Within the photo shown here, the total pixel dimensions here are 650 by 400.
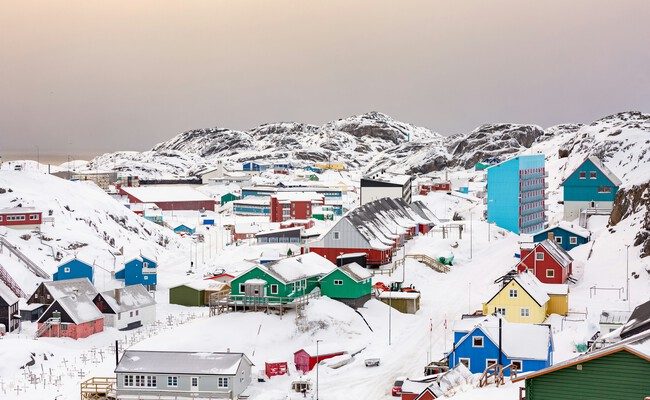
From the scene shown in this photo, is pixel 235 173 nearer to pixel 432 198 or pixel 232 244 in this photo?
pixel 432 198

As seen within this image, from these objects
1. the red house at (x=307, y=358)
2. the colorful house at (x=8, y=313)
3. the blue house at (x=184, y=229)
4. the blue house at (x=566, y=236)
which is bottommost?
the red house at (x=307, y=358)

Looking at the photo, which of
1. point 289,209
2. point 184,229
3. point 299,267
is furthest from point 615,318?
point 289,209

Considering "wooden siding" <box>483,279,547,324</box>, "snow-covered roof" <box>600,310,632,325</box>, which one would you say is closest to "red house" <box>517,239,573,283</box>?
"wooden siding" <box>483,279,547,324</box>

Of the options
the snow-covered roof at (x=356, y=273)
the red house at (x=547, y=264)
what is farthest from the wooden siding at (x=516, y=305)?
the snow-covered roof at (x=356, y=273)

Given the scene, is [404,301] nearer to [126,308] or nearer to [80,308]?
[126,308]

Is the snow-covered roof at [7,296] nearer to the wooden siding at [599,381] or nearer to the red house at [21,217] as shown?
the red house at [21,217]

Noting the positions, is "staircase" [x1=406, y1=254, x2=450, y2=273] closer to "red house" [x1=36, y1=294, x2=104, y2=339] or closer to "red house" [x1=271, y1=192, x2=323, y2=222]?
"red house" [x1=36, y1=294, x2=104, y2=339]
